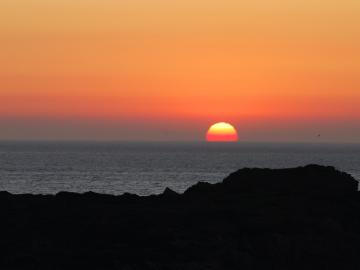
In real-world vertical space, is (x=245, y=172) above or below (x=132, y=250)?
→ above

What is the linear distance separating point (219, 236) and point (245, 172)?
419 inches

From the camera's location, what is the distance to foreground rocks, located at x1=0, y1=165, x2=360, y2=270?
108 feet

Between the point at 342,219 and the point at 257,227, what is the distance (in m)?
4.95

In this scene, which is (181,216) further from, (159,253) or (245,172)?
(245,172)

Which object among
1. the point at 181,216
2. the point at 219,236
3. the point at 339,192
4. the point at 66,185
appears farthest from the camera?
the point at 66,185

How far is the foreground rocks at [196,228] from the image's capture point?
32938 millimetres

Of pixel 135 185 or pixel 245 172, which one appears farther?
pixel 135 185

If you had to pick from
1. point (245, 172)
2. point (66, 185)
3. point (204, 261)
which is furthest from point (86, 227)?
point (66, 185)

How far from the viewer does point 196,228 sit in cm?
3619

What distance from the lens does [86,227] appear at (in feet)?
120

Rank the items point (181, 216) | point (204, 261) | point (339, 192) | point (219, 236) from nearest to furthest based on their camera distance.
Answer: point (204, 261) < point (219, 236) < point (181, 216) < point (339, 192)

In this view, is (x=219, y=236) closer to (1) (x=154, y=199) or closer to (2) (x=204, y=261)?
(2) (x=204, y=261)

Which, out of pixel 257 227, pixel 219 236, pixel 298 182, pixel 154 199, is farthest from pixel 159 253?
pixel 298 182

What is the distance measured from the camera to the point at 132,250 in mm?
33219
